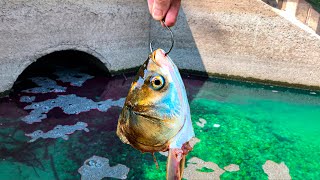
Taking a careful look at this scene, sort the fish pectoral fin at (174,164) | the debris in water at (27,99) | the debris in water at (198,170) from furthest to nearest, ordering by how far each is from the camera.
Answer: the debris in water at (27,99) < the debris in water at (198,170) < the fish pectoral fin at (174,164)

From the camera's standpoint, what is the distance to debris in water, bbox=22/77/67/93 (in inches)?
416

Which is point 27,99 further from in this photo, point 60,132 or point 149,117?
point 149,117

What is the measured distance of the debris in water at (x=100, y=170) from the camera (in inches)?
270

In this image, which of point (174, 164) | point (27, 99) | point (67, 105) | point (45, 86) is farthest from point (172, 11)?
point (45, 86)

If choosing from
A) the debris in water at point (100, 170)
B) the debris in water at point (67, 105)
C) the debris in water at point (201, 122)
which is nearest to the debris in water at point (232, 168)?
the debris in water at point (201, 122)

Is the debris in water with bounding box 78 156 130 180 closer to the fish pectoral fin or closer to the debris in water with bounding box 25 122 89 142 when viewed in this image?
the debris in water with bounding box 25 122 89 142

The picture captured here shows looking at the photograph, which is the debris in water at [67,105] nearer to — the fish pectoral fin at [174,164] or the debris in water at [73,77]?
→ the debris in water at [73,77]

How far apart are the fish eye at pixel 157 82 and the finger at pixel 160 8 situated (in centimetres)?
44

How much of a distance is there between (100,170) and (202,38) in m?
7.21

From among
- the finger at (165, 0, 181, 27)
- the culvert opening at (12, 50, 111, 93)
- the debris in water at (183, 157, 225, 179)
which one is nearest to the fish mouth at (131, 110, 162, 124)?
the finger at (165, 0, 181, 27)

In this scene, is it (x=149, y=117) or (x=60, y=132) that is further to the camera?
(x=60, y=132)

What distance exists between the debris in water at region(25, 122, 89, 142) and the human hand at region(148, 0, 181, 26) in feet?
23.6

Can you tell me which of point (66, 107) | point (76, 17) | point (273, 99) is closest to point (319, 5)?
point (273, 99)

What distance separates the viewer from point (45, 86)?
1092 centimetres
